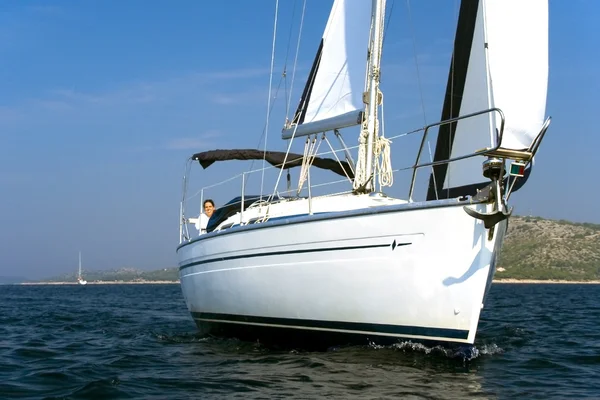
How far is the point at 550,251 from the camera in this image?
365ft

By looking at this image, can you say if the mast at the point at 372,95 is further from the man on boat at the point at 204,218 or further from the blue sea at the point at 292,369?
the man on boat at the point at 204,218

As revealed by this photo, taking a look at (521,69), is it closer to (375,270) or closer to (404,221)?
(404,221)

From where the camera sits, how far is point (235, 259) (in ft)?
35.1

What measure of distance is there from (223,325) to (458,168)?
491 centimetres

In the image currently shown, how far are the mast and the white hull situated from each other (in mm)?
1912

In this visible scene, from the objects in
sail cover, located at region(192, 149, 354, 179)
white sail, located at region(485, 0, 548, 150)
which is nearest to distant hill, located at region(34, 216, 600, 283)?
sail cover, located at region(192, 149, 354, 179)

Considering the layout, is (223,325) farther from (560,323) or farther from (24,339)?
(560,323)

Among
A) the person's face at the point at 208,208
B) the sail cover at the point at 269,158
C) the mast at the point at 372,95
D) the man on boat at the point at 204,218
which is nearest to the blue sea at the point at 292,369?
the man on boat at the point at 204,218

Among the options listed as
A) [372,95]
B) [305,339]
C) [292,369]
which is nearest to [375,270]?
[292,369]

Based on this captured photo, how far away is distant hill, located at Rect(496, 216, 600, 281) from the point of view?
333ft

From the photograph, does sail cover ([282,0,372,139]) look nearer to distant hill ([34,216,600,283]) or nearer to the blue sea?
the blue sea

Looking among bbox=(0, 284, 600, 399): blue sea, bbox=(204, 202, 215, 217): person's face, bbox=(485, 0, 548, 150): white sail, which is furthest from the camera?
bbox=(204, 202, 215, 217): person's face

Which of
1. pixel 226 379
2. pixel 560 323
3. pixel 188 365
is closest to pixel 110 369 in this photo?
pixel 188 365

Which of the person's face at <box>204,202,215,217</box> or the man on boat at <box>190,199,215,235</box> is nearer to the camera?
the man on boat at <box>190,199,215,235</box>
